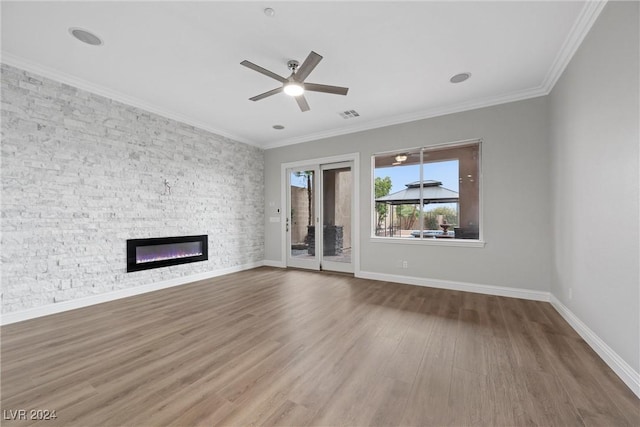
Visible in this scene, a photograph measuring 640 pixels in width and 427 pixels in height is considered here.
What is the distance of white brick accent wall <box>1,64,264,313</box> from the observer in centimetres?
302

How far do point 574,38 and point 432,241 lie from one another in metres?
2.96

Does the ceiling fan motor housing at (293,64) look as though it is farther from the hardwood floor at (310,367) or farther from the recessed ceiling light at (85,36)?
the hardwood floor at (310,367)

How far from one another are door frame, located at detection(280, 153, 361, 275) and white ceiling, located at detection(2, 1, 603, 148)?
1322 mm

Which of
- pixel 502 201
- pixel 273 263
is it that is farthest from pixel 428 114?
pixel 273 263

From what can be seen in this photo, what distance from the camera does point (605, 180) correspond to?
217cm

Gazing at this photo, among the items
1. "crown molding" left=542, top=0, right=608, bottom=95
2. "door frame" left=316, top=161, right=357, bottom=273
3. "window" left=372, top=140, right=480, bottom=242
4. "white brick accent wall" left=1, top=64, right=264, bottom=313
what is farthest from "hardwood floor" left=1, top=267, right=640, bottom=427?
"crown molding" left=542, top=0, right=608, bottom=95

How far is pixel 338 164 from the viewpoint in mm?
5594

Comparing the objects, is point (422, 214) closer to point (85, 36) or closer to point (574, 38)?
point (574, 38)

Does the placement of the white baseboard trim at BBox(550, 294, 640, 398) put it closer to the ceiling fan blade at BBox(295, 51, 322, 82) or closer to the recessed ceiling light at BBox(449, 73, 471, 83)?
the recessed ceiling light at BBox(449, 73, 471, 83)

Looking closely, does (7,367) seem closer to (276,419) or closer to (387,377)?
(276,419)

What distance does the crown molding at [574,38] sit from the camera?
2206mm

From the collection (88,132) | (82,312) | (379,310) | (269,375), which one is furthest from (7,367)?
(379,310)

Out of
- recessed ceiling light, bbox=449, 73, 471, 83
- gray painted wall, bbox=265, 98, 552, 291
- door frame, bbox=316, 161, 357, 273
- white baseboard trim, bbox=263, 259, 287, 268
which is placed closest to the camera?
recessed ceiling light, bbox=449, 73, 471, 83

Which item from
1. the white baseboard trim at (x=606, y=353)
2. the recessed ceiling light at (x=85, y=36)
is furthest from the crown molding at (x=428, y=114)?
the recessed ceiling light at (x=85, y=36)
